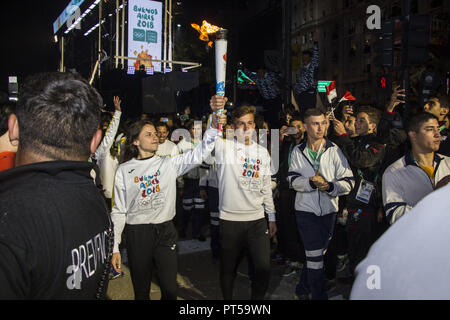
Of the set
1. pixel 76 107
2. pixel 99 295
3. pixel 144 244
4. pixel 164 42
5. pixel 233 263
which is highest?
pixel 164 42

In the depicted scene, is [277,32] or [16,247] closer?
[16,247]

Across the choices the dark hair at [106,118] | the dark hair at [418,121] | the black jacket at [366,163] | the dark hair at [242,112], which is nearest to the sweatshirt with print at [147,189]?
the dark hair at [242,112]

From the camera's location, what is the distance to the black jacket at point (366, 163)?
15.6 ft

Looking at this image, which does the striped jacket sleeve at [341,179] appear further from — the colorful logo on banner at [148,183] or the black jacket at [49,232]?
the black jacket at [49,232]

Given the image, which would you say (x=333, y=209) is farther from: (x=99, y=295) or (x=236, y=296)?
(x=99, y=295)

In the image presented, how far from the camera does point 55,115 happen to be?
1.56m

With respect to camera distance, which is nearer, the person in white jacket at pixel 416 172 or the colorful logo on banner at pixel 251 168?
the person in white jacket at pixel 416 172

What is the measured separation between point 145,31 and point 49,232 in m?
26.1

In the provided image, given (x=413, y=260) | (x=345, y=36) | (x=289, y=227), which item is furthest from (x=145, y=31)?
(x=345, y=36)

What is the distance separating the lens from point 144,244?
3.92 m

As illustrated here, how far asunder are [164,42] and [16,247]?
86.3ft

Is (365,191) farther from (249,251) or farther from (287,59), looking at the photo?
(287,59)
